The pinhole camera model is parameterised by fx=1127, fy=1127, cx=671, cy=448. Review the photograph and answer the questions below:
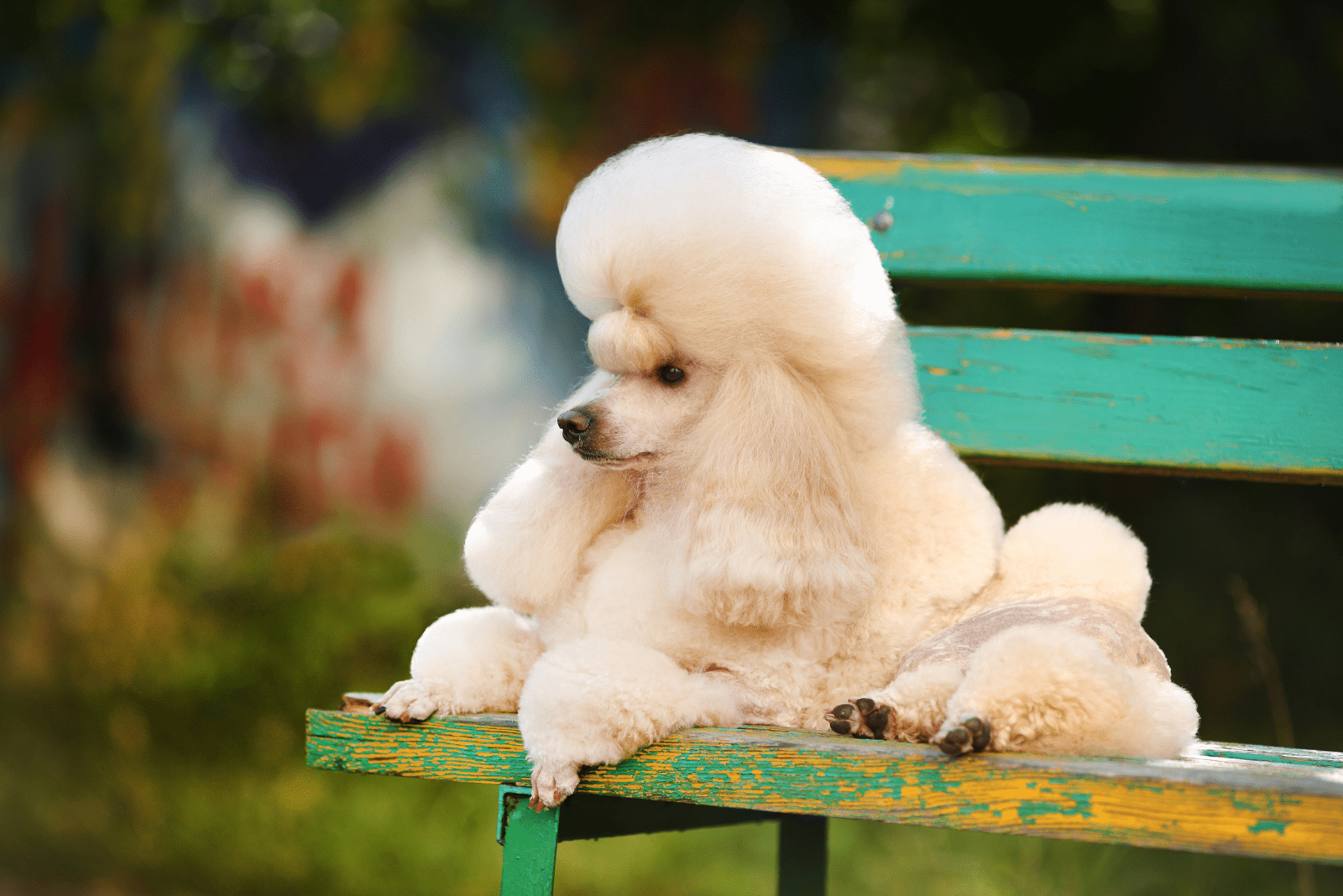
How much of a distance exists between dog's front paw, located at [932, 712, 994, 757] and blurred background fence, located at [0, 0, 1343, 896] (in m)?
1.93

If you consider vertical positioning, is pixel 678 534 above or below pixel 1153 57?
below

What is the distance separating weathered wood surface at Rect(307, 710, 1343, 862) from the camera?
84 centimetres

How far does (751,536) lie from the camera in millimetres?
1055

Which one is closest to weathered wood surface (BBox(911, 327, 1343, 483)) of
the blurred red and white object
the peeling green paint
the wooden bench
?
the wooden bench

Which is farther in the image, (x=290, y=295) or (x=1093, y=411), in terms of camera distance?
(x=290, y=295)

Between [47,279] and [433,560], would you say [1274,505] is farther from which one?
[47,279]

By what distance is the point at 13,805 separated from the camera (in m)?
3.01

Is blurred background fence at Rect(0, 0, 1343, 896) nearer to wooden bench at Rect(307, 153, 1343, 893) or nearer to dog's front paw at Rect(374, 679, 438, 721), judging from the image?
wooden bench at Rect(307, 153, 1343, 893)

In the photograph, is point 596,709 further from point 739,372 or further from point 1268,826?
point 1268,826

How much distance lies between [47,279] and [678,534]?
2.90 meters

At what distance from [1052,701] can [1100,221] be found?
0.98 metres

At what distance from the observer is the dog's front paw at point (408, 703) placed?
44.4 inches

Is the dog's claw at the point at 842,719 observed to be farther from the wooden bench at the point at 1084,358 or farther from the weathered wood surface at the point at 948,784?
the wooden bench at the point at 1084,358

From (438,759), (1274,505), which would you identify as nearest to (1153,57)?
(1274,505)
